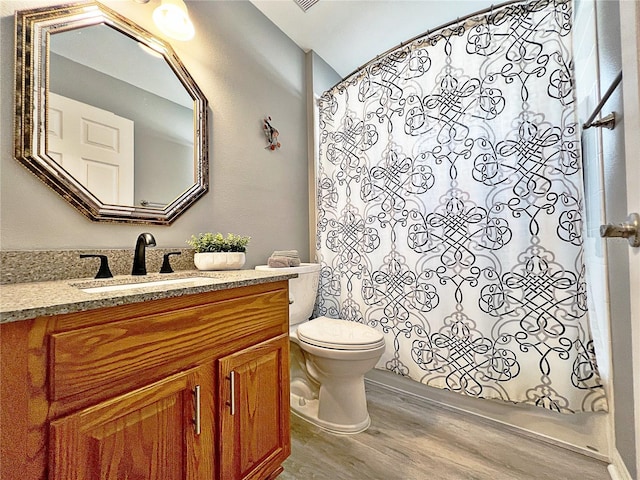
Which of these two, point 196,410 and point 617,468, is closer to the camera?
point 196,410

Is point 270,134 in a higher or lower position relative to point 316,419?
higher

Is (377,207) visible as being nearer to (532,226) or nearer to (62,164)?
(532,226)

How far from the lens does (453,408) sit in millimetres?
1579

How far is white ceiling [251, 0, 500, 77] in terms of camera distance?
1770 millimetres

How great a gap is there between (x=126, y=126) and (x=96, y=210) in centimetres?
40

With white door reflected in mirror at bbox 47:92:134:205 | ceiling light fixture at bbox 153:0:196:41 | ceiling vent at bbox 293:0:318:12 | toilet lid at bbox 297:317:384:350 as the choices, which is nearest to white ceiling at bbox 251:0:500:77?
ceiling vent at bbox 293:0:318:12

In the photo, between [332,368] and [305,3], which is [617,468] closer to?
[332,368]

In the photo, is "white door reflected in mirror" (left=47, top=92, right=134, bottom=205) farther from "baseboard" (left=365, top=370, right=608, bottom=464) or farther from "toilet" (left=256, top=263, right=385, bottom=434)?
"baseboard" (left=365, top=370, right=608, bottom=464)

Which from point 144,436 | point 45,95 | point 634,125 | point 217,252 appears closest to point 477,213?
point 634,125

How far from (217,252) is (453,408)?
1583 mm

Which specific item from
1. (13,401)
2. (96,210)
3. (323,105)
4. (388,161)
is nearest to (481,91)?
(388,161)

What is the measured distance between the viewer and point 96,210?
1091 millimetres

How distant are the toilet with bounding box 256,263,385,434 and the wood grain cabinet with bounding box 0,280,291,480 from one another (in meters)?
0.33

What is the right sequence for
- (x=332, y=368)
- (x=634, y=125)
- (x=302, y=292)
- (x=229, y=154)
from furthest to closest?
(x=302, y=292) < (x=229, y=154) < (x=332, y=368) < (x=634, y=125)
